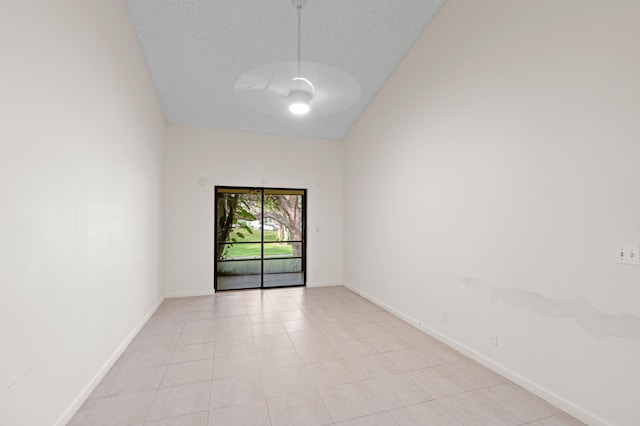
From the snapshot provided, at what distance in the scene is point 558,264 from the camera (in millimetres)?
2107

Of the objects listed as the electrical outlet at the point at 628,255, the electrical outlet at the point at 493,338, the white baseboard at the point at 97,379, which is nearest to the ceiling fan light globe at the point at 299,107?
the electrical outlet at the point at 628,255

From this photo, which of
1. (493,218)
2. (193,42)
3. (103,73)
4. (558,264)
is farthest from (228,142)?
(558,264)

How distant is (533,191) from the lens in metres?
2.28

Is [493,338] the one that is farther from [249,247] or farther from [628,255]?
[249,247]

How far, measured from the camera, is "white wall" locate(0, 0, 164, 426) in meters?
1.43

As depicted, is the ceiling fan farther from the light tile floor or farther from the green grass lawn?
the light tile floor

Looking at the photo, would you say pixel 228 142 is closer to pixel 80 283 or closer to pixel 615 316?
pixel 80 283

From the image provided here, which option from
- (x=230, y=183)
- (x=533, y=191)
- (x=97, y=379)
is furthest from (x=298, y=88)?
(x=97, y=379)

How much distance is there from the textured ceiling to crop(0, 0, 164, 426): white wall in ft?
1.70

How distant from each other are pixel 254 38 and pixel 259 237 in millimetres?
3615

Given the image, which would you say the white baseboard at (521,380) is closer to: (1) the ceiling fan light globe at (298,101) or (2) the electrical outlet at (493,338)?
(2) the electrical outlet at (493,338)

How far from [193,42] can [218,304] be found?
3.90 meters

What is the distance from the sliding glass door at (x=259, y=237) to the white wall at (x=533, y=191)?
283 centimetres

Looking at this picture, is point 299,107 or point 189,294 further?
point 189,294
